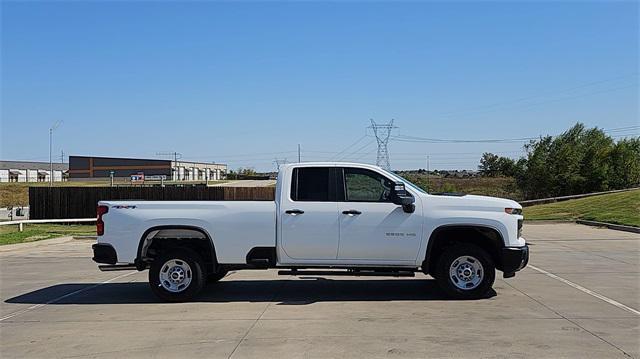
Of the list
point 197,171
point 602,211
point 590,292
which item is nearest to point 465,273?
point 590,292

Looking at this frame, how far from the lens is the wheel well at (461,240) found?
945cm

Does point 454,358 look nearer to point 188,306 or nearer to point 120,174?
point 188,306

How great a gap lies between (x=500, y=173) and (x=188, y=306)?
72230mm

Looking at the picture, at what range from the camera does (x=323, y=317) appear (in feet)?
27.5

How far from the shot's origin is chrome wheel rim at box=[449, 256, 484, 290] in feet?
31.2

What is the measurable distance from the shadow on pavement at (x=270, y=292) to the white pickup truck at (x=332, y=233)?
53 cm

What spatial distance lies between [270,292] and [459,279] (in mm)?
3097

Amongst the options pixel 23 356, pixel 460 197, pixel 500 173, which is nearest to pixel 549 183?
pixel 500 173

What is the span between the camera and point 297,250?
9.48m

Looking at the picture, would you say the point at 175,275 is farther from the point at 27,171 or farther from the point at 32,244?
the point at 27,171

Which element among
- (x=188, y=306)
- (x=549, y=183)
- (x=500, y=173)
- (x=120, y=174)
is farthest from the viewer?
(x=120, y=174)

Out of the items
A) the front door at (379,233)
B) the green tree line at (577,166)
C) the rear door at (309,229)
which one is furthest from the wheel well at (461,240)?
the green tree line at (577,166)

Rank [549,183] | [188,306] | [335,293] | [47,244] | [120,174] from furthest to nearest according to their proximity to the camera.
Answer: [120,174] → [549,183] → [47,244] → [335,293] → [188,306]

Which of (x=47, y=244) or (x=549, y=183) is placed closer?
(x=47, y=244)
